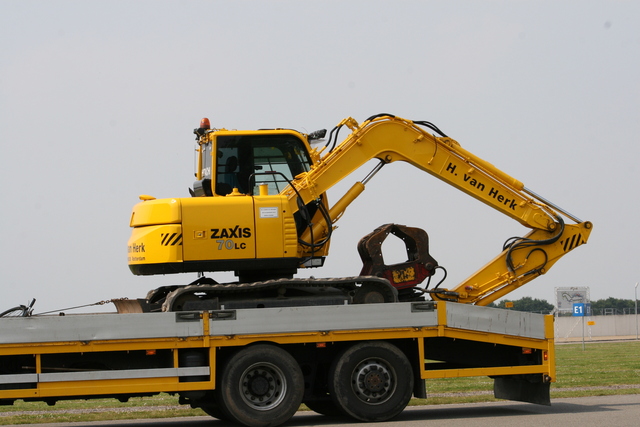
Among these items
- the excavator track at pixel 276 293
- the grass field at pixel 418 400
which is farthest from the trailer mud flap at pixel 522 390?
the excavator track at pixel 276 293

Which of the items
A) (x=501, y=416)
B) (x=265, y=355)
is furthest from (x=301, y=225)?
(x=501, y=416)

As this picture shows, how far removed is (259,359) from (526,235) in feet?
17.1

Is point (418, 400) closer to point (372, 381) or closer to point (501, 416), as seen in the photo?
point (501, 416)

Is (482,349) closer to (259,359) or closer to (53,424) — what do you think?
(259,359)

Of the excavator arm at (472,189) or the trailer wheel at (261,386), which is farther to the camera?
the excavator arm at (472,189)

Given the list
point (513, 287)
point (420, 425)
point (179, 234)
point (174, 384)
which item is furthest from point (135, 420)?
point (513, 287)

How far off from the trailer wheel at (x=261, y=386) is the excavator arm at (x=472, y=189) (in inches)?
96.1

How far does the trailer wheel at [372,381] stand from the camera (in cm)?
1295

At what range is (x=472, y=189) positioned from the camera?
14.9 m

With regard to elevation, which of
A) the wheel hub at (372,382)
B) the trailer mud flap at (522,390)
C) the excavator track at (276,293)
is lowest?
the trailer mud flap at (522,390)

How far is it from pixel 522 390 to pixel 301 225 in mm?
4331

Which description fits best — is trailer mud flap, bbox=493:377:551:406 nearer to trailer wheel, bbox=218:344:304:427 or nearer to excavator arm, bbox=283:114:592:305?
excavator arm, bbox=283:114:592:305

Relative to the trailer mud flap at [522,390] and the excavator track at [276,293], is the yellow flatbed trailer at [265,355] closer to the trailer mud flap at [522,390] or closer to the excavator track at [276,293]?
the trailer mud flap at [522,390]

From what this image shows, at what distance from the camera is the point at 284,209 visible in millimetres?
13234
